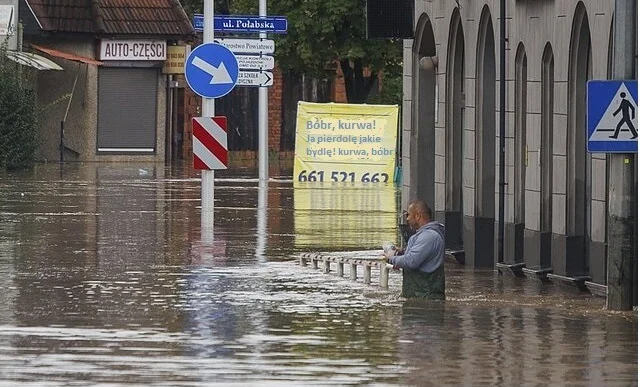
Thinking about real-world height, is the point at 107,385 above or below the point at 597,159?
below

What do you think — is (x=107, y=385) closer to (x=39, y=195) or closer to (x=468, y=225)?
(x=468, y=225)

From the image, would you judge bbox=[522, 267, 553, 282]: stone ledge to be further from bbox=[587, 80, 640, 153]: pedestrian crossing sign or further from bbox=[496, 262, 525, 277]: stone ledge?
bbox=[587, 80, 640, 153]: pedestrian crossing sign

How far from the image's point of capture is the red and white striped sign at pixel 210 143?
84.2 ft

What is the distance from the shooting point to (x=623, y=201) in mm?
16062

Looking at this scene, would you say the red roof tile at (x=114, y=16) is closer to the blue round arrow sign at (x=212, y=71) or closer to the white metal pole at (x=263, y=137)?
the white metal pole at (x=263, y=137)

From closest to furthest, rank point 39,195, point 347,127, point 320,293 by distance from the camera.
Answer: point 320,293, point 39,195, point 347,127

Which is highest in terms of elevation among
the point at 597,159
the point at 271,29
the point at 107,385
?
the point at 271,29

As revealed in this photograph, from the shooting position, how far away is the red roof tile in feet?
181

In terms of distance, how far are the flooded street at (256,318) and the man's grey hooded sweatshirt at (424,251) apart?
0.36 meters

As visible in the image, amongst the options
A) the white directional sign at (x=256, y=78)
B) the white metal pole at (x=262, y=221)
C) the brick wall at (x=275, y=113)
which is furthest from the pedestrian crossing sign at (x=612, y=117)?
the brick wall at (x=275, y=113)

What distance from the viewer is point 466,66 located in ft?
77.2

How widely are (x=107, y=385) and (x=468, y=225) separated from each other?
12974 millimetres

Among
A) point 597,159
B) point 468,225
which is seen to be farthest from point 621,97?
point 468,225

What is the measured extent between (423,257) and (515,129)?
584cm
